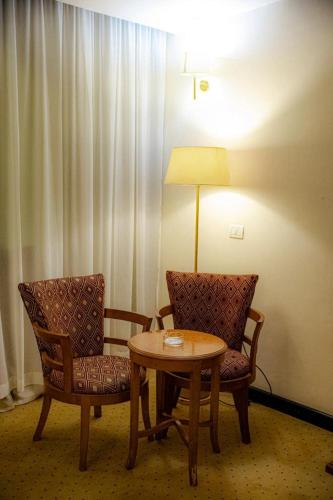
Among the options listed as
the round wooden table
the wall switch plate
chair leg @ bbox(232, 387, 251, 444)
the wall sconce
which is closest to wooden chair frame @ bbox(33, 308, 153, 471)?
the round wooden table

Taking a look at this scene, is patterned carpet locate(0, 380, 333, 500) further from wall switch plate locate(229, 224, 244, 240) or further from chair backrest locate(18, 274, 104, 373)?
wall switch plate locate(229, 224, 244, 240)

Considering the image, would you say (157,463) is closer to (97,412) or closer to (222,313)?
(97,412)

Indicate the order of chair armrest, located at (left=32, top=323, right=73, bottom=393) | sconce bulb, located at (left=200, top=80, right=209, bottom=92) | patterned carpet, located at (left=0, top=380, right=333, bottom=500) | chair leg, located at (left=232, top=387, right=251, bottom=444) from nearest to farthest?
patterned carpet, located at (left=0, top=380, right=333, bottom=500)
chair armrest, located at (left=32, top=323, right=73, bottom=393)
chair leg, located at (left=232, top=387, right=251, bottom=444)
sconce bulb, located at (left=200, top=80, right=209, bottom=92)

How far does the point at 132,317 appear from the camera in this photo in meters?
2.99

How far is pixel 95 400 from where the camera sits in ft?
8.45

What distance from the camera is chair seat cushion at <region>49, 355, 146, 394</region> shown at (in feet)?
8.48

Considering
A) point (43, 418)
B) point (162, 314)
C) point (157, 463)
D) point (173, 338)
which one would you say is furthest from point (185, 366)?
point (43, 418)

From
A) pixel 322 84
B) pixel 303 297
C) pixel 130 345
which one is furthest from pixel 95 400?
pixel 322 84

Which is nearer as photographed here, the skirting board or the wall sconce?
the skirting board

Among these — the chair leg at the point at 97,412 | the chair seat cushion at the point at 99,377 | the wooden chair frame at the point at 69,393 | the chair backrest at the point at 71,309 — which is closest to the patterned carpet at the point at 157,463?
the chair leg at the point at 97,412

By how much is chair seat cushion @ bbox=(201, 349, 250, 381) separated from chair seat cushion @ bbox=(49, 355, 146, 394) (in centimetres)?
34

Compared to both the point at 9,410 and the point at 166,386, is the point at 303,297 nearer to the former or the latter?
the point at 166,386

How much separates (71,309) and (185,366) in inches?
32.4

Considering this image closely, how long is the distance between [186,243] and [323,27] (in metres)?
1.75
